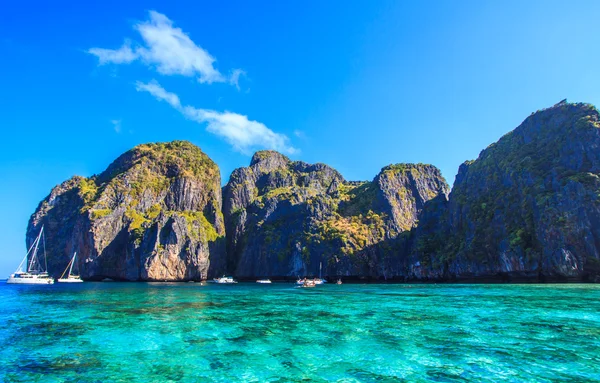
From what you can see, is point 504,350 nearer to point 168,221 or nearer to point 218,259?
point 168,221

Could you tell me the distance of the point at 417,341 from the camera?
20.2 m

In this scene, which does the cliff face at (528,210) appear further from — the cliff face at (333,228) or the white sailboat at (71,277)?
the white sailboat at (71,277)

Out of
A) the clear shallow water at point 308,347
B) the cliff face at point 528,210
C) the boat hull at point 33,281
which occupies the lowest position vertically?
the boat hull at point 33,281

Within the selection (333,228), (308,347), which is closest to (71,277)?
(333,228)

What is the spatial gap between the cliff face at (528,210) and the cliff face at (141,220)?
319 feet

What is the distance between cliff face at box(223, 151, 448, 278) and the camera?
147 m

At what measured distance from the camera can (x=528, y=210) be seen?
A: 10150 cm

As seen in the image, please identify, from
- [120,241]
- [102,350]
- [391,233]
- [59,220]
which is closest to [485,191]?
[391,233]

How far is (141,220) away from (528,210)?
15051cm

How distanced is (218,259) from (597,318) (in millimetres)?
155550

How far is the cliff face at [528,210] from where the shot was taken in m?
85.8

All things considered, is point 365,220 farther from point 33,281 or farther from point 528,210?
point 33,281

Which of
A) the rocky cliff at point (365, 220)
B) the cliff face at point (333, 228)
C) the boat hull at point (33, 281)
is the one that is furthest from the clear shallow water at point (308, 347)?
the cliff face at point (333, 228)

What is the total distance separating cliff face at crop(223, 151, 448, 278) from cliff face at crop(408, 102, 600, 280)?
65.5 ft
